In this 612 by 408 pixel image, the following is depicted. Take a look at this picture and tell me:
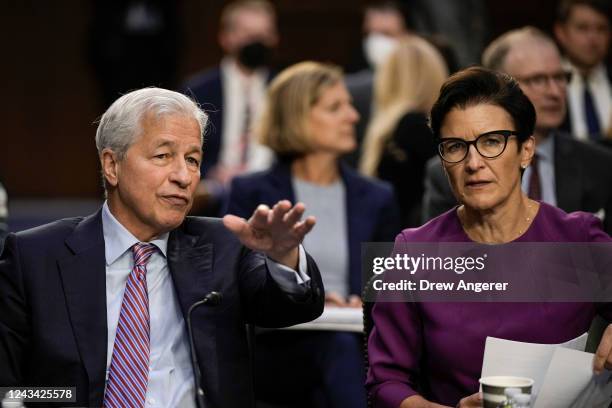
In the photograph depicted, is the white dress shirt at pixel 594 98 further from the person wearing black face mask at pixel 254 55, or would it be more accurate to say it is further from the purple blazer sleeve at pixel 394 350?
the purple blazer sleeve at pixel 394 350

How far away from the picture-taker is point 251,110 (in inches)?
275

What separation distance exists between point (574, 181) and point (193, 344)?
1.86 metres

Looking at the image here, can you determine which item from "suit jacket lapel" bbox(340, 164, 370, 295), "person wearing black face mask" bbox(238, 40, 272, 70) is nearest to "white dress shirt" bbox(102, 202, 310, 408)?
"suit jacket lapel" bbox(340, 164, 370, 295)

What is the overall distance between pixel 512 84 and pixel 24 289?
1.34m

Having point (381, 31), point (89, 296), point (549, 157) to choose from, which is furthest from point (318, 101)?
point (381, 31)

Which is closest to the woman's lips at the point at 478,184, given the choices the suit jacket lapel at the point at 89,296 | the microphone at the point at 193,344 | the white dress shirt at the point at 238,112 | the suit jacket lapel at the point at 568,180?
the microphone at the point at 193,344

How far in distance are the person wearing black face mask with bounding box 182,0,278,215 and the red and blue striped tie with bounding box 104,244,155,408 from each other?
3.31m

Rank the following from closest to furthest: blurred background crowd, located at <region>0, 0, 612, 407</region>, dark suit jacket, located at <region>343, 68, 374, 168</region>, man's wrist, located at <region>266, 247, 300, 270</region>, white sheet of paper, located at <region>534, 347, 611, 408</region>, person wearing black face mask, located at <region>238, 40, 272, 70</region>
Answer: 1. white sheet of paper, located at <region>534, 347, 611, 408</region>
2. man's wrist, located at <region>266, 247, 300, 270</region>
3. blurred background crowd, located at <region>0, 0, 612, 407</region>
4. dark suit jacket, located at <region>343, 68, 374, 168</region>
5. person wearing black face mask, located at <region>238, 40, 272, 70</region>

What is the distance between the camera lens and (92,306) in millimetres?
2842

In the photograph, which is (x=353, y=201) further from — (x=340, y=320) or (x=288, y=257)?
(x=288, y=257)

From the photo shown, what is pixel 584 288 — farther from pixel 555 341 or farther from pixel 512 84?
pixel 512 84

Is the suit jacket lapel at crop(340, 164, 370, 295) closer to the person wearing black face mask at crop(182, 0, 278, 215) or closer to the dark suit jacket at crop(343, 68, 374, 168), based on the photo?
the dark suit jacket at crop(343, 68, 374, 168)

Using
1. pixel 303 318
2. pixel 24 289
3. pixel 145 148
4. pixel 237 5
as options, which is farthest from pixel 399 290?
pixel 237 5

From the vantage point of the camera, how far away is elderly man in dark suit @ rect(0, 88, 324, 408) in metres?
2.78
